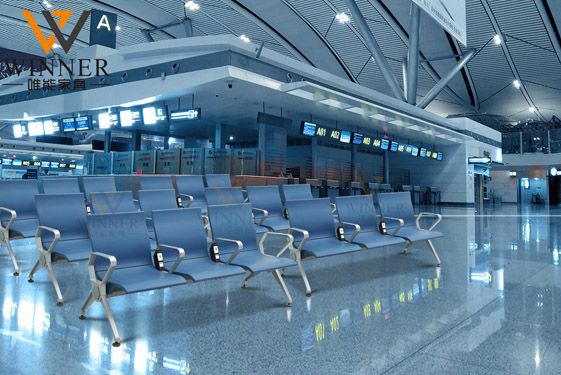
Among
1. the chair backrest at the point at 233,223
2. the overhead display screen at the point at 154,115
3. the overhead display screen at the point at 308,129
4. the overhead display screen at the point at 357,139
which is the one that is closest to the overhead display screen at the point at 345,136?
the overhead display screen at the point at 357,139

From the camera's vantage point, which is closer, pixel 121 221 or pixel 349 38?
pixel 121 221

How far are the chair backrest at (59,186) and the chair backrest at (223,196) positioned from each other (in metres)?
1.97

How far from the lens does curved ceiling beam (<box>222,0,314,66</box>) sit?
79.5ft

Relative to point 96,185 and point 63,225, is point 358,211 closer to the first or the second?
point 63,225

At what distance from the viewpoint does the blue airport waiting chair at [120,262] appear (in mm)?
3006

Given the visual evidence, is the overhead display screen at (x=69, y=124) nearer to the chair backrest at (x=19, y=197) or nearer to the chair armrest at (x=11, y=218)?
the chair backrest at (x=19, y=197)

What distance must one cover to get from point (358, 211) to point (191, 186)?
3.60 meters

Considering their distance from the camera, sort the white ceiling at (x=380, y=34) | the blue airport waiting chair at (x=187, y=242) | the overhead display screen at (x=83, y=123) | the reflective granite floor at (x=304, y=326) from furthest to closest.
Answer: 1. the white ceiling at (x=380, y=34)
2. the overhead display screen at (x=83, y=123)
3. the blue airport waiting chair at (x=187, y=242)
4. the reflective granite floor at (x=304, y=326)

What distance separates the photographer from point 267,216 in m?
6.75

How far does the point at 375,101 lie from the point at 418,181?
11.4m

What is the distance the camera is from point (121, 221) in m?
3.44

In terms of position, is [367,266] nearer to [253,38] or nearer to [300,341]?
[300,341]

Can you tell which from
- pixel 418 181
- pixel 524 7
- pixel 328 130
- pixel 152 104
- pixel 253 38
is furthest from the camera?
pixel 253 38

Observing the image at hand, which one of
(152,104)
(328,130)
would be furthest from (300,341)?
(328,130)
